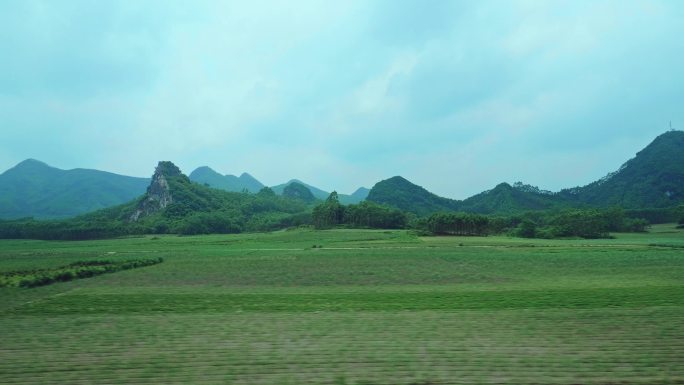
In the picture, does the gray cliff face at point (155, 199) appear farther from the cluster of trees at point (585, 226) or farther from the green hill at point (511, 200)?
the green hill at point (511, 200)

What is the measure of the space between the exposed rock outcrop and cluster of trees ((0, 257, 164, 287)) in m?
104

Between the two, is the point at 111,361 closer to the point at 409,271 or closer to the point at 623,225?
the point at 409,271

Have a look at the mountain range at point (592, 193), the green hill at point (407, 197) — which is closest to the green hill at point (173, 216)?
the green hill at point (407, 197)

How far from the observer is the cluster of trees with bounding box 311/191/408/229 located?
103 m

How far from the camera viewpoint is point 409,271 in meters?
29.8

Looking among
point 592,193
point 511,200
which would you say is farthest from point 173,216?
point 592,193

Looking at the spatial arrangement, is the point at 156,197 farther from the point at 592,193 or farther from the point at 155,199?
the point at 592,193

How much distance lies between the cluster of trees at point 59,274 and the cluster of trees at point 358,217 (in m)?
66.1

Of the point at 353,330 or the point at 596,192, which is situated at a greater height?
the point at 596,192

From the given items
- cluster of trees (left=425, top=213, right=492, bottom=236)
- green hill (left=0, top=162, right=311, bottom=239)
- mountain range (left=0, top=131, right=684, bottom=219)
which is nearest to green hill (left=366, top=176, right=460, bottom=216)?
mountain range (left=0, top=131, right=684, bottom=219)

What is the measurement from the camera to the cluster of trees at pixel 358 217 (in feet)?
336

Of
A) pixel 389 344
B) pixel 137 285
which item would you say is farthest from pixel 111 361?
pixel 137 285

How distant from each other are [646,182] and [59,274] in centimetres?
16953

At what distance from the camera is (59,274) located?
2983cm
